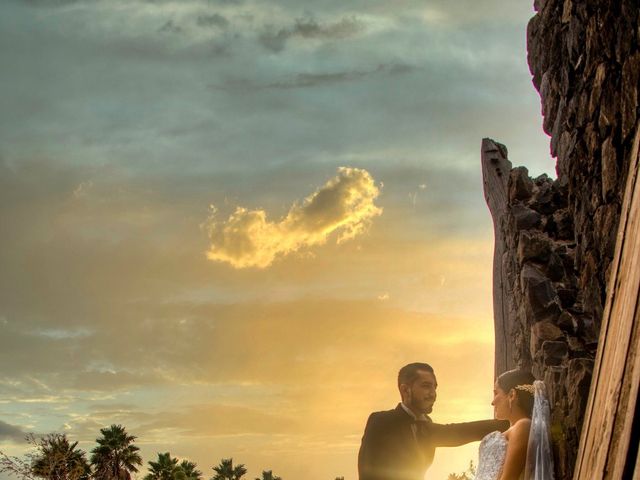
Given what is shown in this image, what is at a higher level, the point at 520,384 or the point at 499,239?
the point at 499,239

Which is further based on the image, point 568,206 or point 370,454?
point 568,206

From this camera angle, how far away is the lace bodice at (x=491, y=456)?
9.72m

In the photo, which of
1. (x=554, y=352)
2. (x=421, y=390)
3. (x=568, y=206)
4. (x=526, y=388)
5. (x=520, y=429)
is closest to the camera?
(x=520, y=429)

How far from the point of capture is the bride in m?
9.62

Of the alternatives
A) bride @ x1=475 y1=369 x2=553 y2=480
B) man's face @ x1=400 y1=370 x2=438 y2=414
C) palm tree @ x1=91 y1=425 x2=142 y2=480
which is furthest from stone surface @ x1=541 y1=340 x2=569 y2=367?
palm tree @ x1=91 y1=425 x2=142 y2=480

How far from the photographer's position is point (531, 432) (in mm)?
9789

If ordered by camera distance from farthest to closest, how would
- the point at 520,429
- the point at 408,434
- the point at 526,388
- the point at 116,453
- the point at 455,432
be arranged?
1. the point at 116,453
2. the point at 455,432
3. the point at 408,434
4. the point at 526,388
5. the point at 520,429

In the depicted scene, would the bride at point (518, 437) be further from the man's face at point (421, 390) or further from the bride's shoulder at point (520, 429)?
the man's face at point (421, 390)

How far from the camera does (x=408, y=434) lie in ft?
34.6

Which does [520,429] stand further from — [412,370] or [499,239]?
[499,239]

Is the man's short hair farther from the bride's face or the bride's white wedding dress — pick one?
the bride's white wedding dress

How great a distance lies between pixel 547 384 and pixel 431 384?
1.70 m

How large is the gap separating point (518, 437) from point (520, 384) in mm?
659

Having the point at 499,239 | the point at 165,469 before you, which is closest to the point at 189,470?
the point at 165,469
